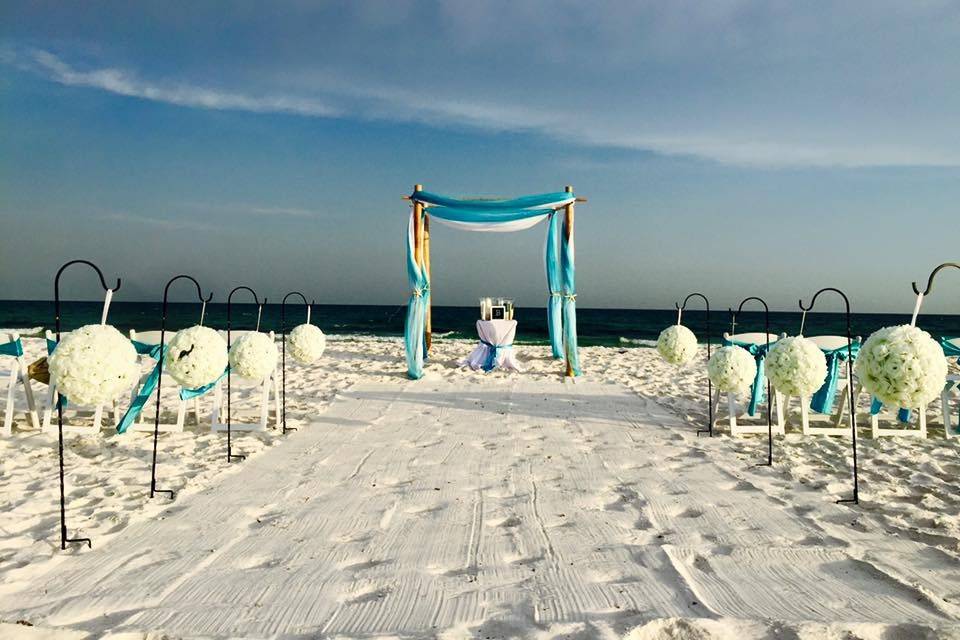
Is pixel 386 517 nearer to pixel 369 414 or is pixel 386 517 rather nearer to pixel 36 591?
pixel 36 591

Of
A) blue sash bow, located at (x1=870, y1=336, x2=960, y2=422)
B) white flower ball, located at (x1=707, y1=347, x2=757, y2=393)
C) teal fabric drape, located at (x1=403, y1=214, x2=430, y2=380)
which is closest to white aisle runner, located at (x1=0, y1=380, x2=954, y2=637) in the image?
white flower ball, located at (x1=707, y1=347, x2=757, y2=393)

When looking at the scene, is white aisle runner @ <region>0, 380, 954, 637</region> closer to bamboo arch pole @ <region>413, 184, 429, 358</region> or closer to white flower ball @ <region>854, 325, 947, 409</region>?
white flower ball @ <region>854, 325, 947, 409</region>

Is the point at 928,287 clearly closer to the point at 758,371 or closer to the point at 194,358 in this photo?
the point at 758,371

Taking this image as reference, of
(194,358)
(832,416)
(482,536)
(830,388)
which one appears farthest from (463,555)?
(832,416)

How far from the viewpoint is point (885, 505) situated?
3.45 m

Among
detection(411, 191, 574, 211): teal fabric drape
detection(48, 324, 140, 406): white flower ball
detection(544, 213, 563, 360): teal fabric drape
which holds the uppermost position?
detection(411, 191, 574, 211): teal fabric drape

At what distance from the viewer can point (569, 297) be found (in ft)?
32.1

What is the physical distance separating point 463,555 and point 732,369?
3.28 m

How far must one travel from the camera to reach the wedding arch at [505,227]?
946 cm

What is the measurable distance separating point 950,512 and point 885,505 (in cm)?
33

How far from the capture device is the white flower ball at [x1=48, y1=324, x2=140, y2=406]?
9.17 feet

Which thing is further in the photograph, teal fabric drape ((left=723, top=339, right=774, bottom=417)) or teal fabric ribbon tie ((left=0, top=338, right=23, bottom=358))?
teal fabric drape ((left=723, top=339, right=774, bottom=417))

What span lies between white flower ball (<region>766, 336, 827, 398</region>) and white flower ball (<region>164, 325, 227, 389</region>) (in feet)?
13.5

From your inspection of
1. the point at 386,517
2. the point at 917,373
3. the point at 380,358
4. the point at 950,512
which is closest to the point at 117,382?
the point at 386,517
